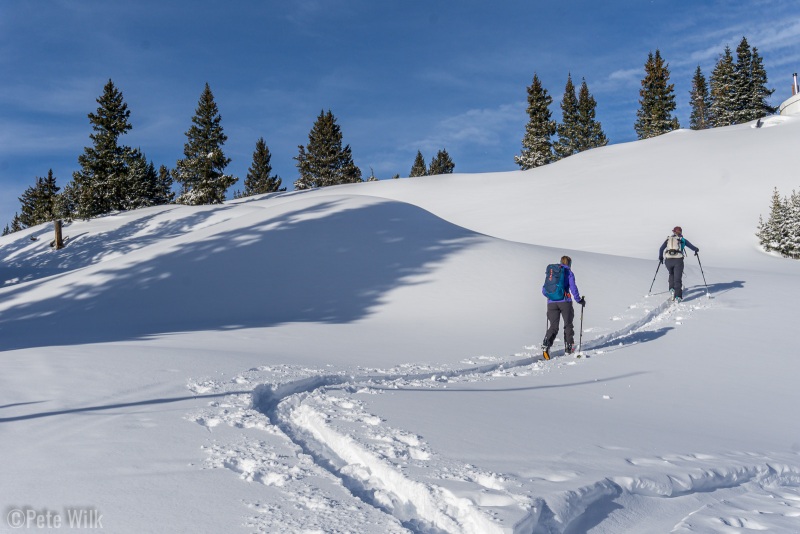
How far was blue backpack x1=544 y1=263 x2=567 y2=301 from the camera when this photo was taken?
976cm

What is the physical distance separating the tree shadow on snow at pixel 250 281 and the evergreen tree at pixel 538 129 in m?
44.3

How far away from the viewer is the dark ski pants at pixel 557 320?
9.70m

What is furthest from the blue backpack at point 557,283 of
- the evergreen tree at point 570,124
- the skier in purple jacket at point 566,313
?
the evergreen tree at point 570,124

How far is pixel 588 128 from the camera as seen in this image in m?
70.9

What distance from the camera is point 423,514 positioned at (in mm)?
3422

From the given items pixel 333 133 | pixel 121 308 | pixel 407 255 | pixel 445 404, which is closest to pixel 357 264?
pixel 407 255

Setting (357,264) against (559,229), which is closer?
(357,264)

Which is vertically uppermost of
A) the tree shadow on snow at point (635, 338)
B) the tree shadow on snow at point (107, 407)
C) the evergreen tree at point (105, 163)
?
the evergreen tree at point (105, 163)

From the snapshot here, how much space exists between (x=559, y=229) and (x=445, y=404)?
26373 millimetres

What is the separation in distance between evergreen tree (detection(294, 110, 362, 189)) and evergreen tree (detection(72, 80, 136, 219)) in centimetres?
2635

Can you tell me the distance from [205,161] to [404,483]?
1859 inches

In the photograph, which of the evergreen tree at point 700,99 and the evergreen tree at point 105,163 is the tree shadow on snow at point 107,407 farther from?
the evergreen tree at point 700,99

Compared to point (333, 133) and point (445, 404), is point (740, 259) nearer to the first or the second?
point (445, 404)

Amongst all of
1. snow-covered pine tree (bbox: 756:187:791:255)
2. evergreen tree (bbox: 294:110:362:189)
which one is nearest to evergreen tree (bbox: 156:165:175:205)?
evergreen tree (bbox: 294:110:362:189)
